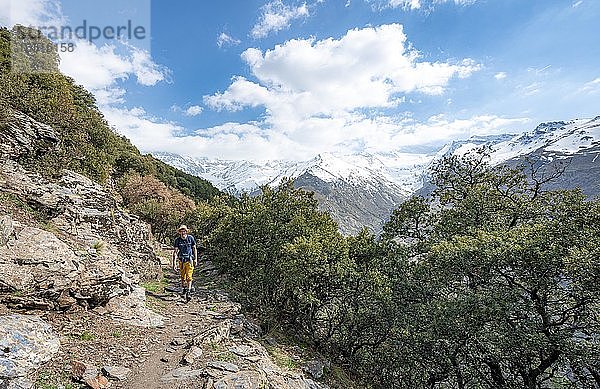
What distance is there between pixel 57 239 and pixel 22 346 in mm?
4505

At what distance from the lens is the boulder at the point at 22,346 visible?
6191mm

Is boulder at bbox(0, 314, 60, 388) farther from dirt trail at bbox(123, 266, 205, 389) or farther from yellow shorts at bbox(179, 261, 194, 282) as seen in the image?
yellow shorts at bbox(179, 261, 194, 282)

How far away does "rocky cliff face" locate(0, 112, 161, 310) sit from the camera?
28.1ft

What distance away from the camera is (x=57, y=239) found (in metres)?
10.5

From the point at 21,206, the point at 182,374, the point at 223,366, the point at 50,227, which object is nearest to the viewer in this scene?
the point at 182,374

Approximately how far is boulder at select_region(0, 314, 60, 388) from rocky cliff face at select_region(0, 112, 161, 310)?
2.57 ft

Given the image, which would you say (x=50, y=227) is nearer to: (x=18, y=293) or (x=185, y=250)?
(x=185, y=250)

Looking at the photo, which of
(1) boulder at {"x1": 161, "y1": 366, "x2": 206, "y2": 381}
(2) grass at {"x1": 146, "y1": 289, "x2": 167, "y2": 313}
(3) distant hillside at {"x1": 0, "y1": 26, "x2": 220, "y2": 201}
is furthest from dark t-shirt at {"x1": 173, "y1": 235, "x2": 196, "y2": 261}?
(3) distant hillside at {"x1": 0, "y1": 26, "x2": 220, "y2": 201}

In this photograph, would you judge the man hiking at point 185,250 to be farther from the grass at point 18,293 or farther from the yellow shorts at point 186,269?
the grass at point 18,293

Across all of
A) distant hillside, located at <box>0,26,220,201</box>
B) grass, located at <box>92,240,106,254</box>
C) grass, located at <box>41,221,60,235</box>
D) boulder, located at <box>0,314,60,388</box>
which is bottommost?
boulder, located at <box>0,314,60,388</box>

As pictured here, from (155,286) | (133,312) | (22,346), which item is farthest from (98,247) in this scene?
(22,346)

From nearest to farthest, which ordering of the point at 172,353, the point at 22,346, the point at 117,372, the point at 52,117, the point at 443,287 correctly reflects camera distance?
the point at 22,346 < the point at 117,372 < the point at 172,353 < the point at 443,287 < the point at 52,117

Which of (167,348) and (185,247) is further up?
(185,247)

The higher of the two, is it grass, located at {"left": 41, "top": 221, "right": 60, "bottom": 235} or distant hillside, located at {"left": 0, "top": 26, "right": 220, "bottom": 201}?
distant hillside, located at {"left": 0, "top": 26, "right": 220, "bottom": 201}
